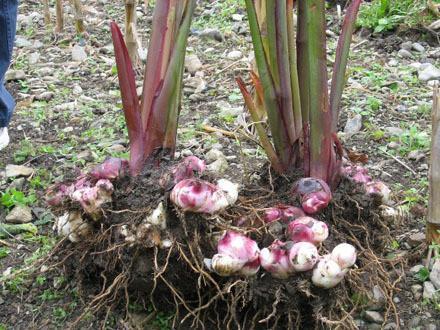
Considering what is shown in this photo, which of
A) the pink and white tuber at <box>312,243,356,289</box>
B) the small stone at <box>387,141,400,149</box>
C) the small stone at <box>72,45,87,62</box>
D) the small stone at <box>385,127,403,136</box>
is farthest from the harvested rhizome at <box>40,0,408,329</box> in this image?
the small stone at <box>72,45,87,62</box>

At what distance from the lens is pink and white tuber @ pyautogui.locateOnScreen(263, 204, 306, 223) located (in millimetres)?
1599

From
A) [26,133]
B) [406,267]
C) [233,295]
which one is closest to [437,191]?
[406,267]

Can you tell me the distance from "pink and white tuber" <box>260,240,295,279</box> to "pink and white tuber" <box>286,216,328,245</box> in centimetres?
4

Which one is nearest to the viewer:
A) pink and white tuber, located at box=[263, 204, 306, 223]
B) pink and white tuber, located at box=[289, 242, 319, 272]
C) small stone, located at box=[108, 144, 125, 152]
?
pink and white tuber, located at box=[289, 242, 319, 272]

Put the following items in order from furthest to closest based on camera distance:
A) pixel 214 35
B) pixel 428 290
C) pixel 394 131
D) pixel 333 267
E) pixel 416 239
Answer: pixel 214 35 < pixel 394 131 < pixel 416 239 < pixel 428 290 < pixel 333 267

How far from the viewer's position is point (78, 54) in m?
3.63

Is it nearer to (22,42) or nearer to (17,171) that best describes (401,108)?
(17,171)

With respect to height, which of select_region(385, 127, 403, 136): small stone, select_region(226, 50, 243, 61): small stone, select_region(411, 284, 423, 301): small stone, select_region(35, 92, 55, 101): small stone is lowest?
select_region(35, 92, 55, 101): small stone

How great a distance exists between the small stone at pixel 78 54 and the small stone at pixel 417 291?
2351 mm

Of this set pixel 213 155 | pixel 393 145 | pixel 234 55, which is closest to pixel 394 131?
pixel 393 145

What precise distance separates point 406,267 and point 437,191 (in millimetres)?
216

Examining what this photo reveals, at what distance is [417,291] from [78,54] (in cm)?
242

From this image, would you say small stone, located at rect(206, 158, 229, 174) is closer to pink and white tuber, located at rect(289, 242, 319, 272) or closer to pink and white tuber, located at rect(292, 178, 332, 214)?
pink and white tuber, located at rect(292, 178, 332, 214)

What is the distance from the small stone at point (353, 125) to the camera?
266 centimetres
